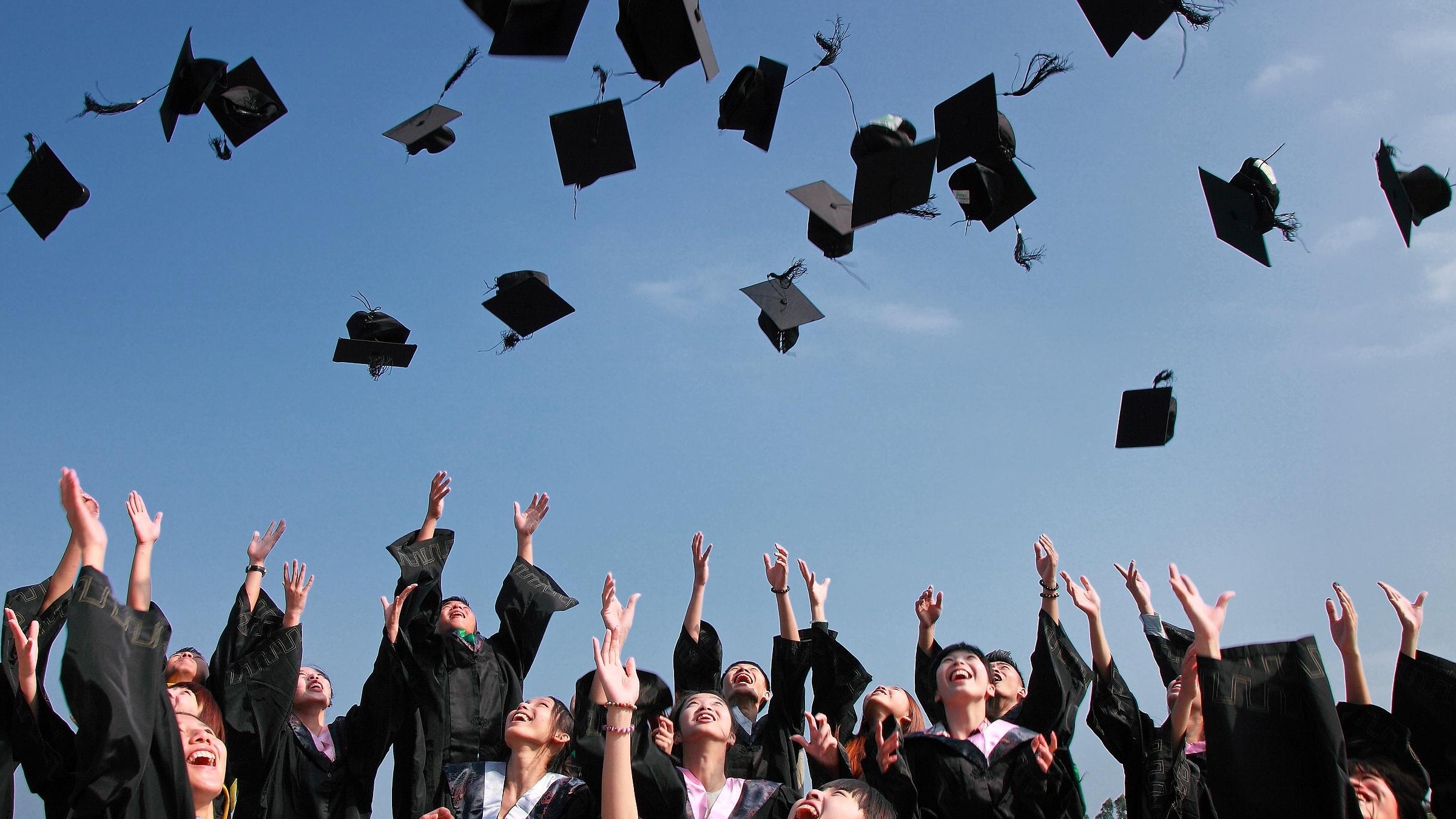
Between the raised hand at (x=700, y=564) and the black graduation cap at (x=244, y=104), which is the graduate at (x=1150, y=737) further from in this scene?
the black graduation cap at (x=244, y=104)

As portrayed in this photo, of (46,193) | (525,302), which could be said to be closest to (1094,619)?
(525,302)

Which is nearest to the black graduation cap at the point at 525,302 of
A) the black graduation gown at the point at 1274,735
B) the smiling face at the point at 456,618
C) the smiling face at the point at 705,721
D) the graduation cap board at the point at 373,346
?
the graduation cap board at the point at 373,346

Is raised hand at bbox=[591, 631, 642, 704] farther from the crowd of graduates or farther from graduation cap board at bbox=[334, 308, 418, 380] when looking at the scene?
graduation cap board at bbox=[334, 308, 418, 380]

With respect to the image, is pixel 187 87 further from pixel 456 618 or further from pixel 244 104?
pixel 456 618

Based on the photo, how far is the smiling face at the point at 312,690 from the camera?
4504 mm

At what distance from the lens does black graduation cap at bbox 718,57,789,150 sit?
512cm

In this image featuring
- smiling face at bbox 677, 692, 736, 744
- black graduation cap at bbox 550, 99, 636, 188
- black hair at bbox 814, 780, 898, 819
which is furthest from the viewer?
black graduation cap at bbox 550, 99, 636, 188

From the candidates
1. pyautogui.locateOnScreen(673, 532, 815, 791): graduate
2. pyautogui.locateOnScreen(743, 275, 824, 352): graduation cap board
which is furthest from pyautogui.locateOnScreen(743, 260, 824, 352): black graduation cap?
pyautogui.locateOnScreen(673, 532, 815, 791): graduate

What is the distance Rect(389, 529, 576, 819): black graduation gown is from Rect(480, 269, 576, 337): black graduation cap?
4.24 ft

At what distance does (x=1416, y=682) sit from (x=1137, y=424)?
6.83 ft

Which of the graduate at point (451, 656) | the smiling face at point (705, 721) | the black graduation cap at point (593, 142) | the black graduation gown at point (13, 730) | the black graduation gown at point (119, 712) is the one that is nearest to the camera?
the black graduation gown at point (119, 712)

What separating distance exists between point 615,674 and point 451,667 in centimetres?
160

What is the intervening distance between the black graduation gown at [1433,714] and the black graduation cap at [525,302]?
3.94 m

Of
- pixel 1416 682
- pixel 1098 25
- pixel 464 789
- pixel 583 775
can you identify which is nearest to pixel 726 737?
pixel 583 775
